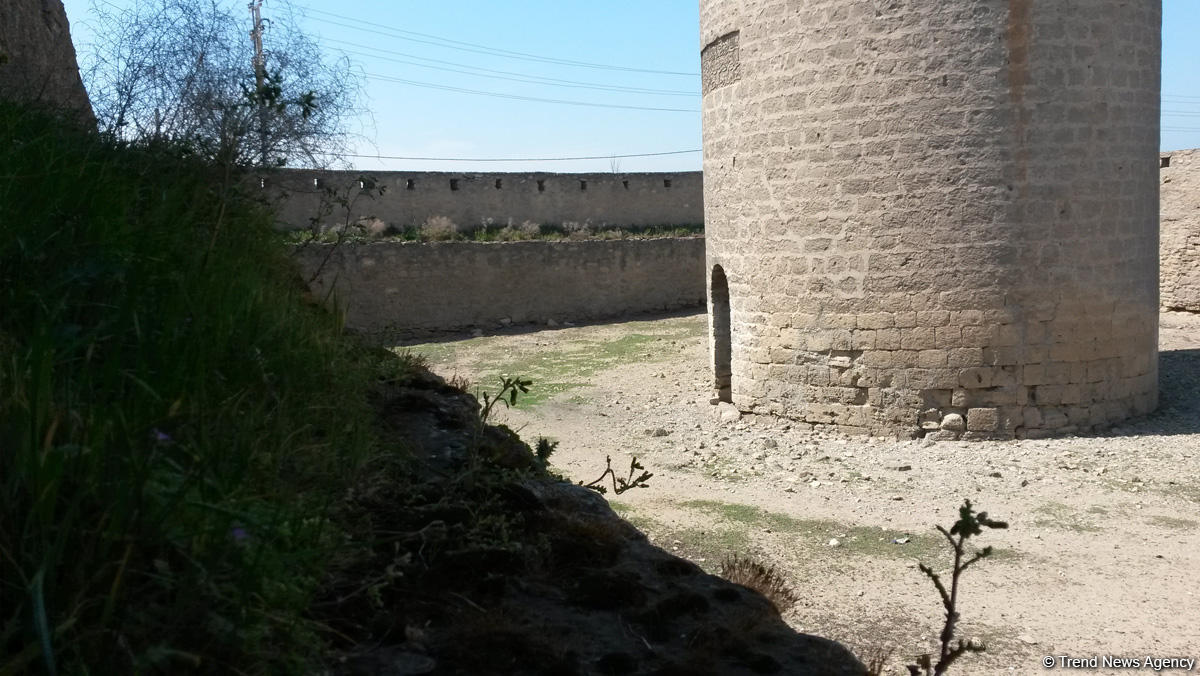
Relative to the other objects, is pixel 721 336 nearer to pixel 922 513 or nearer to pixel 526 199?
pixel 922 513

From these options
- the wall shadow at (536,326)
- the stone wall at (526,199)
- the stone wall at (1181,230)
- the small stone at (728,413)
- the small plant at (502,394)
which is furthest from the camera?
the stone wall at (526,199)

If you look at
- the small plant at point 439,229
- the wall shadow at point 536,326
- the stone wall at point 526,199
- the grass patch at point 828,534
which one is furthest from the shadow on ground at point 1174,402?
the stone wall at point 526,199

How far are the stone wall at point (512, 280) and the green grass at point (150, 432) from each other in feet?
37.0

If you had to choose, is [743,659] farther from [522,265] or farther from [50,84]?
[522,265]

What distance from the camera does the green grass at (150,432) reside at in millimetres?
1237

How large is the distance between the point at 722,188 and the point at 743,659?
25.2 feet

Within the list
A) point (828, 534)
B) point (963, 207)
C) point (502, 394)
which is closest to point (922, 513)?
point (828, 534)

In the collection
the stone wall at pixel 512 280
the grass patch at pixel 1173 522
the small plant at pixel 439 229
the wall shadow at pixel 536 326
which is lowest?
the grass patch at pixel 1173 522

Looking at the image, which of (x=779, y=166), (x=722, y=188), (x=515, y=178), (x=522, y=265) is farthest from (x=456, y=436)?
(x=515, y=178)

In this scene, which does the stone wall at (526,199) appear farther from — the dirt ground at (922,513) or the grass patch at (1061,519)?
the grass patch at (1061,519)

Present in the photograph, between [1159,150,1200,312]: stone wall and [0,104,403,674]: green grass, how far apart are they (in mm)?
12899

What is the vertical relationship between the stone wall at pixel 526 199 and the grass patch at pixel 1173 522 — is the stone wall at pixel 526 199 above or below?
above

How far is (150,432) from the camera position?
1563 mm

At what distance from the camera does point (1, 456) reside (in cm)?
138
